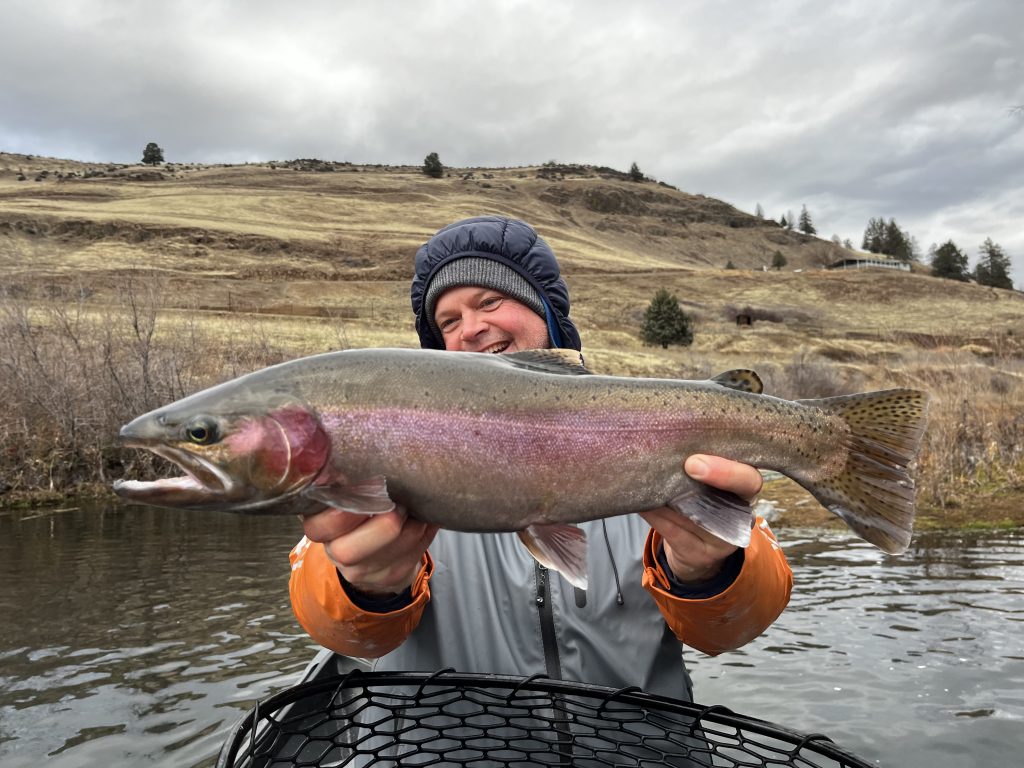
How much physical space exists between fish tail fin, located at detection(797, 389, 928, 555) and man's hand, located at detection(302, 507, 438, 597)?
1.40 metres

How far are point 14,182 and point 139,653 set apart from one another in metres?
100

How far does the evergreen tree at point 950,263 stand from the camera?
88.3 m

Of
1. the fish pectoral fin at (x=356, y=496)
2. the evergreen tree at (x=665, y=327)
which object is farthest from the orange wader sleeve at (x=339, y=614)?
the evergreen tree at (x=665, y=327)

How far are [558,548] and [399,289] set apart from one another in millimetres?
52473

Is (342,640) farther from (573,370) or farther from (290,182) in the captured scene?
(290,182)

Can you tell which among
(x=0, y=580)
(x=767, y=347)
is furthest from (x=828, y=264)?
(x=0, y=580)

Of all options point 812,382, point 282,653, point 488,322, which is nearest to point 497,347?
point 488,322

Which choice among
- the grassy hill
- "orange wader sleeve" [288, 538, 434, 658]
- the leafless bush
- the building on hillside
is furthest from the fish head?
the building on hillside

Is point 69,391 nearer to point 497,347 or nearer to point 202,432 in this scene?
point 497,347

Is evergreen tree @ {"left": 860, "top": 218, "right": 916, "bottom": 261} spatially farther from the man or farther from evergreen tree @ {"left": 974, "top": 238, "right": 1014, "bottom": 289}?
the man

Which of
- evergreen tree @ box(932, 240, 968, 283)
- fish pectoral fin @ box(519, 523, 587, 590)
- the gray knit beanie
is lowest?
fish pectoral fin @ box(519, 523, 587, 590)

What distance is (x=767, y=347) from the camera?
4497 centimetres

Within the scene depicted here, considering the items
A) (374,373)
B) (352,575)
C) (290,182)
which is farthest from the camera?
(290,182)

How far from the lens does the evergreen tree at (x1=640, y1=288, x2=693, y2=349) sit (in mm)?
43656
